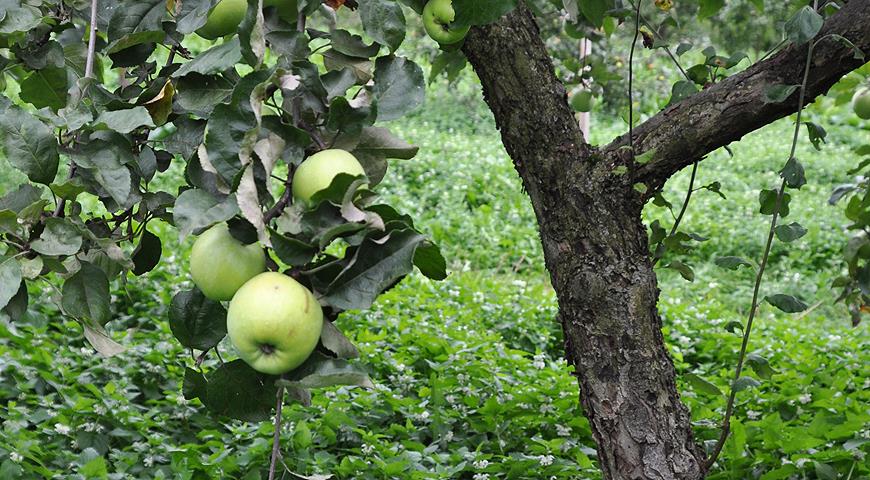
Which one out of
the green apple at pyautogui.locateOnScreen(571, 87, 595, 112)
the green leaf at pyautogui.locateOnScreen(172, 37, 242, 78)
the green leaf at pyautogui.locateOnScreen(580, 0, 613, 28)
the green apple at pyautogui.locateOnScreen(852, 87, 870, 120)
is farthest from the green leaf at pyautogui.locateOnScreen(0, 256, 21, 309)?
the green apple at pyautogui.locateOnScreen(852, 87, 870, 120)

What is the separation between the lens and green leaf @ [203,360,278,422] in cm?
92

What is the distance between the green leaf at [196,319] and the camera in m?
0.96

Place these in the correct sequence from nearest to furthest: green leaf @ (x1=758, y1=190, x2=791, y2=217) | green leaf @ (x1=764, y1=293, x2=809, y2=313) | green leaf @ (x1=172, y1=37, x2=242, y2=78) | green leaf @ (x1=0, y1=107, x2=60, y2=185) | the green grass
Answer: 1. green leaf @ (x1=172, y1=37, x2=242, y2=78)
2. green leaf @ (x1=0, y1=107, x2=60, y2=185)
3. green leaf @ (x1=764, y1=293, x2=809, y2=313)
4. green leaf @ (x1=758, y1=190, x2=791, y2=217)
5. the green grass

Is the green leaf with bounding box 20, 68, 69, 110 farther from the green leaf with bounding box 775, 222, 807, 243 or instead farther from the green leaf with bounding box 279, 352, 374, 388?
the green leaf with bounding box 775, 222, 807, 243

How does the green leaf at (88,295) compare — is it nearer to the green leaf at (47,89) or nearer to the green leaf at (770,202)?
the green leaf at (47,89)

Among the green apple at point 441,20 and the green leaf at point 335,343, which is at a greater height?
the green apple at point 441,20

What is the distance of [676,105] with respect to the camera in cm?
162

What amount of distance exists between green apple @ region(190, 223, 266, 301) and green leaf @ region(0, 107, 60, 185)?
0.29 meters

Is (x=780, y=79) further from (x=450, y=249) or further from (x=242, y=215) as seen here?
(x=450, y=249)

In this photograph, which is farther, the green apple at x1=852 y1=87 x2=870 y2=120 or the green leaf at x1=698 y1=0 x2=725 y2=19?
→ the green apple at x1=852 y1=87 x2=870 y2=120

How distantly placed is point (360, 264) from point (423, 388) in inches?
77.8

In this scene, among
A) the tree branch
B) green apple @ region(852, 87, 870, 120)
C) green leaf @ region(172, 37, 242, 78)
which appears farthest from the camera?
green apple @ region(852, 87, 870, 120)

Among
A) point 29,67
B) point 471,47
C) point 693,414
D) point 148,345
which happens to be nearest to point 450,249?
point 148,345

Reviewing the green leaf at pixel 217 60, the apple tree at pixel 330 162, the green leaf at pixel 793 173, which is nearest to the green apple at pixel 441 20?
the apple tree at pixel 330 162
